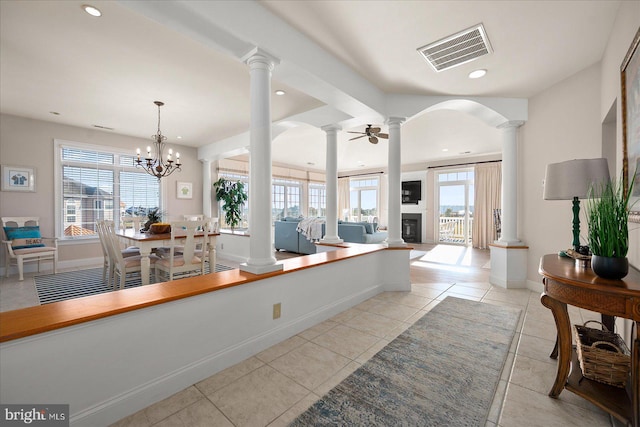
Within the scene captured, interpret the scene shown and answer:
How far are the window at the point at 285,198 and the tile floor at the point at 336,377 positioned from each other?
5.92 m

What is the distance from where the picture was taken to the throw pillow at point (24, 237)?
4.29 m

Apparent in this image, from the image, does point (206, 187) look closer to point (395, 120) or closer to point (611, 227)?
point (395, 120)

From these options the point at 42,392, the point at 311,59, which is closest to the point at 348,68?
the point at 311,59

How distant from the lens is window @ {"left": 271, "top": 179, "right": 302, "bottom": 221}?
864 cm

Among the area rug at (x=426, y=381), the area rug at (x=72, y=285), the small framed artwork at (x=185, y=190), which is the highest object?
the small framed artwork at (x=185, y=190)

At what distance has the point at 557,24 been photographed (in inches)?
88.8

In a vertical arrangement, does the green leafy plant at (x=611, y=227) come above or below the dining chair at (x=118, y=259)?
above

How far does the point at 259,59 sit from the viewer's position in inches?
83.8

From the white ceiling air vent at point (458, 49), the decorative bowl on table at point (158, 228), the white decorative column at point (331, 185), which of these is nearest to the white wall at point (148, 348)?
the white decorative column at point (331, 185)

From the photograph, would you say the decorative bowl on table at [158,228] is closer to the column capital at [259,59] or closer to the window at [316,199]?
the column capital at [259,59]

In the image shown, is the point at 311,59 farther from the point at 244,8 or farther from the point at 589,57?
the point at 589,57

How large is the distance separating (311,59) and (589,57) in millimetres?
2849
